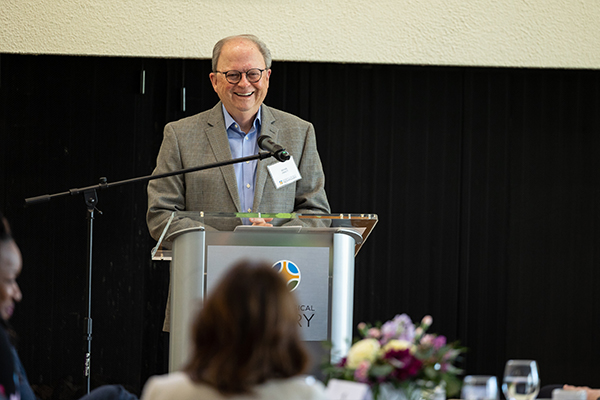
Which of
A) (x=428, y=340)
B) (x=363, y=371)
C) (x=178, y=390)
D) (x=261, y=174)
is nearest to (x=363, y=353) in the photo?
(x=363, y=371)

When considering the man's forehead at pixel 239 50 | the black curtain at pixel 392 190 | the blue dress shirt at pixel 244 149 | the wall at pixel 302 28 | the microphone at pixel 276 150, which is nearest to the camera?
the microphone at pixel 276 150

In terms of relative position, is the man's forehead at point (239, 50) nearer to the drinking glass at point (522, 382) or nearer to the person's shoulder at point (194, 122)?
the person's shoulder at point (194, 122)

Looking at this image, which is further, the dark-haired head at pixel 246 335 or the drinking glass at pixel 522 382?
the drinking glass at pixel 522 382

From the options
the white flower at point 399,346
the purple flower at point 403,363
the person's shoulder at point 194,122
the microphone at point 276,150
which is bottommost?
the purple flower at point 403,363

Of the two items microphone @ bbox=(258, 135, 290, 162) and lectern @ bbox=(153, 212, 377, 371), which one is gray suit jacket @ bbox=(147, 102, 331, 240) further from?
lectern @ bbox=(153, 212, 377, 371)

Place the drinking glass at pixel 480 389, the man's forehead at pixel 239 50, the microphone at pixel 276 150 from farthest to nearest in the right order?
the man's forehead at pixel 239 50 → the microphone at pixel 276 150 → the drinking glass at pixel 480 389

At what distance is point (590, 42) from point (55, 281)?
3673 millimetres

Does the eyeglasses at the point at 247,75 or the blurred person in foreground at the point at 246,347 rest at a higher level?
the eyeglasses at the point at 247,75

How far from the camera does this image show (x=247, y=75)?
10.0 ft

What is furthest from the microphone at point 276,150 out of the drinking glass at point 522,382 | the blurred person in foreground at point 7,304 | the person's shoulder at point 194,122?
the drinking glass at point 522,382

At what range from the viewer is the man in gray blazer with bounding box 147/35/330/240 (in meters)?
3.05

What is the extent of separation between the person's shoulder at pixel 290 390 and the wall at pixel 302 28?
3320 millimetres

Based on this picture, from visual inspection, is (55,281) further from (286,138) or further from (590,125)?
(590,125)

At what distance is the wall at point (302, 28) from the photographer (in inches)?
177
